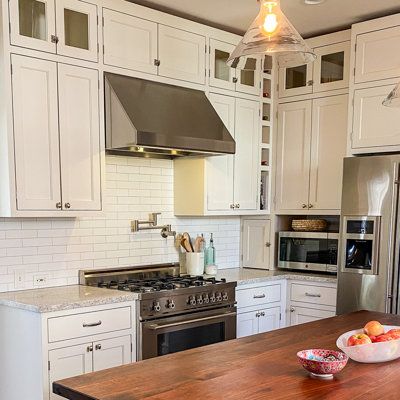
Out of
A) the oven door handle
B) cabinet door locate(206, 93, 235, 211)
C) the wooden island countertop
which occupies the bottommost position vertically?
the oven door handle

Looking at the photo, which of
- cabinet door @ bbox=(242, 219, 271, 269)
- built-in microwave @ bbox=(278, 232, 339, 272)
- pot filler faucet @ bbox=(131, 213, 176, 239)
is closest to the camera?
pot filler faucet @ bbox=(131, 213, 176, 239)

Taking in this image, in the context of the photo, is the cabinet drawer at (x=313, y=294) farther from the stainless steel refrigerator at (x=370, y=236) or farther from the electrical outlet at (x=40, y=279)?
the electrical outlet at (x=40, y=279)

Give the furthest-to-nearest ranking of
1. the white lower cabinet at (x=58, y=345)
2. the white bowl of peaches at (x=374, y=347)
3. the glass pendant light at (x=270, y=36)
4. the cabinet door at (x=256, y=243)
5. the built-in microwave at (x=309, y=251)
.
A: 1. the cabinet door at (x=256, y=243)
2. the built-in microwave at (x=309, y=251)
3. the white lower cabinet at (x=58, y=345)
4. the glass pendant light at (x=270, y=36)
5. the white bowl of peaches at (x=374, y=347)

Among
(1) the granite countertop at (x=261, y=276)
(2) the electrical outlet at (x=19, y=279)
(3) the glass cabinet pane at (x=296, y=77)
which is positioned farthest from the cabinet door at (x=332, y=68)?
(2) the electrical outlet at (x=19, y=279)

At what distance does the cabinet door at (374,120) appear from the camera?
3.65 m

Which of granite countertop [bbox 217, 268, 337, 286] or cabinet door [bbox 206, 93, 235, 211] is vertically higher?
cabinet door [bbox 206, 93, 235, 211]

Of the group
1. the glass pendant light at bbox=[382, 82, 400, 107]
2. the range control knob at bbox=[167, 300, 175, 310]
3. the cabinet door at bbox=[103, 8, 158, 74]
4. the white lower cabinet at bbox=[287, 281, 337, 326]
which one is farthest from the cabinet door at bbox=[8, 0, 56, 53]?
the white lower cabinet at bbox=[287, 281, 337, 326]

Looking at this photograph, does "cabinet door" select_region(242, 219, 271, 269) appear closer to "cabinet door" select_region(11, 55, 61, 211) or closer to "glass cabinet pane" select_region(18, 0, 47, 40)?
"cabinet door" select_region(11, 55, 61, 211)

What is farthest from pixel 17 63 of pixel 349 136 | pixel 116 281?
pixel 349 136

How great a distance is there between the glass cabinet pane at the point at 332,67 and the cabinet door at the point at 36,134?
2245 mm

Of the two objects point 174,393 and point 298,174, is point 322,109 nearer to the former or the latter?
point 298,174

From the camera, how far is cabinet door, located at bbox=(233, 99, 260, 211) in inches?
167

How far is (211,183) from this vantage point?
159 inches

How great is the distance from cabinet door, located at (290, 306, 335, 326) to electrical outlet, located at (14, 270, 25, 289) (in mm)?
2202
